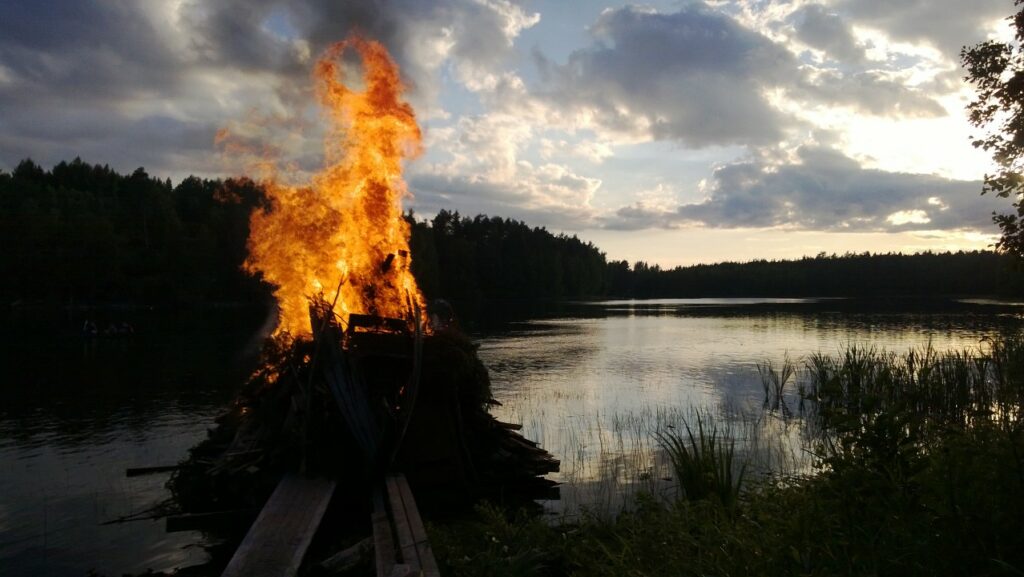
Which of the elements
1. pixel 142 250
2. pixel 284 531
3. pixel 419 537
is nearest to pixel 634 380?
pixel 419 537

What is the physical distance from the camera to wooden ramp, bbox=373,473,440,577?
8328 millimetres

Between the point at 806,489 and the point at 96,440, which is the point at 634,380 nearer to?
the point at 96,440

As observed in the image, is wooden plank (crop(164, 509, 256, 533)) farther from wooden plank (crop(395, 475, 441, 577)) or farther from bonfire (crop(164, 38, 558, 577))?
wooden plank (crop(395, 475, 441, 577))

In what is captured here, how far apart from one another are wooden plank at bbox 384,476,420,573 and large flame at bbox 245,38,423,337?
13.9ft

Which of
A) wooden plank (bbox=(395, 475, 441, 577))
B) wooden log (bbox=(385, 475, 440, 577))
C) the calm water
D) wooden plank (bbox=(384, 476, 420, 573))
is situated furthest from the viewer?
the calm water

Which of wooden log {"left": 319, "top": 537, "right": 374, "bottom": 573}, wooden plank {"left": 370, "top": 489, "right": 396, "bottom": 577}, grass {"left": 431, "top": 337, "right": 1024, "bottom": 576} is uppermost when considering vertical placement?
grass {"left": 431, "top": 337, "right": 1024, "bottom": 576}

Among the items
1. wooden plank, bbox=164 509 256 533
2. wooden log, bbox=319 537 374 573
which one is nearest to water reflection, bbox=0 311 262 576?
wooden plank, bbox=164 509 256 533

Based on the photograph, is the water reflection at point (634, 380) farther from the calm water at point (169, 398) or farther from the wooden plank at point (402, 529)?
the wooden plank at point (402, 529)

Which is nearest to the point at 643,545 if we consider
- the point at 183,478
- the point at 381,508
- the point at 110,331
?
the point at 381,508

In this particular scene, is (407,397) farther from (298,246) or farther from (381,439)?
(298,246)

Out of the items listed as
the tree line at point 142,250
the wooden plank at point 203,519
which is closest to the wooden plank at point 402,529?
the wooden plank at point 203,519

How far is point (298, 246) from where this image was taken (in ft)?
54.5

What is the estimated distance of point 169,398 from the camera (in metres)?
29.4

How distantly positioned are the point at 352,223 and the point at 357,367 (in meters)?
4.24
